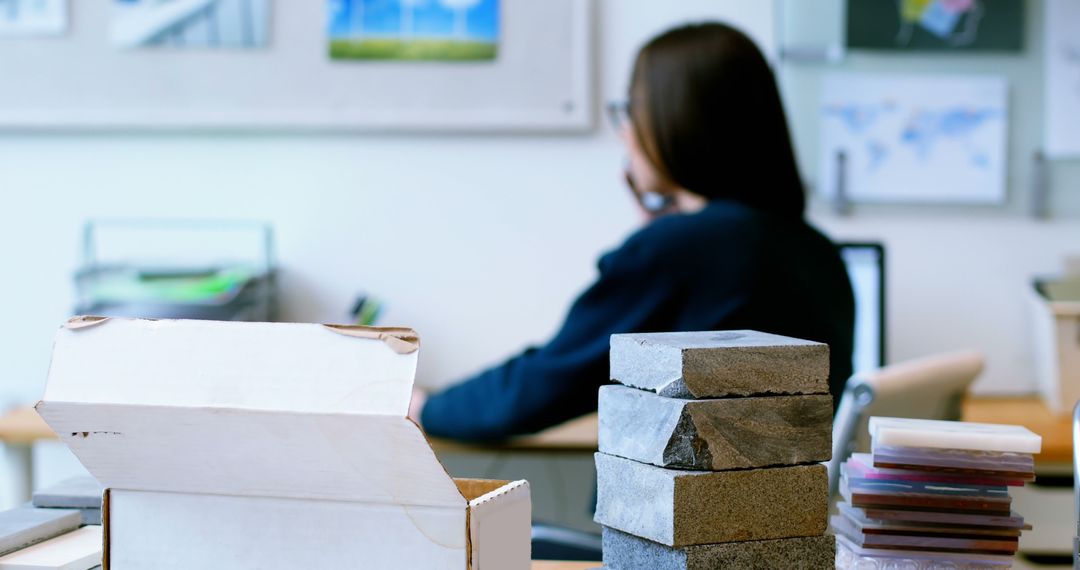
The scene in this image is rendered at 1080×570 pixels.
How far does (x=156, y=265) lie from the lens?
8.25 ft

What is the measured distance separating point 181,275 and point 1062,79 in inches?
79.7

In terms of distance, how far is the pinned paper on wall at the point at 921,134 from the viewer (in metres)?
2.48

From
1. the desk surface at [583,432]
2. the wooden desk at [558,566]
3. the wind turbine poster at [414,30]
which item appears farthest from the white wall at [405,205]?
the wooden desk at [558,566]

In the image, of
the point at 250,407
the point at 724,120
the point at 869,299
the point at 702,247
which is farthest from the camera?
the point at 869,299

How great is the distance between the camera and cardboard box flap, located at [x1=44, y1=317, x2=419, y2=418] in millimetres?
600

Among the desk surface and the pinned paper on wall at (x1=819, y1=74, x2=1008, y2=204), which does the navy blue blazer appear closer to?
the desk surface

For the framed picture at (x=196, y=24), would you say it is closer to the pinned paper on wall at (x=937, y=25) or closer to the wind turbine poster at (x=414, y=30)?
the wind turbine poster at (x=414, y=30)

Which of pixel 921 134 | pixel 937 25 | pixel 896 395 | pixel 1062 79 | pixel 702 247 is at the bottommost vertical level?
pixel 896 395

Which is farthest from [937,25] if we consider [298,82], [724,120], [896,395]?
[298,82]

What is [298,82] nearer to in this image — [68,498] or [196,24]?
[196,24]

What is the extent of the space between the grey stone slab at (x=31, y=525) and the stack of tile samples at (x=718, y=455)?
398mm

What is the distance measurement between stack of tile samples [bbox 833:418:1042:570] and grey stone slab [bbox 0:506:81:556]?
0.57 m

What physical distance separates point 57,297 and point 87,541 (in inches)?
77.2

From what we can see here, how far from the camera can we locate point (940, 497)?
77 cm
